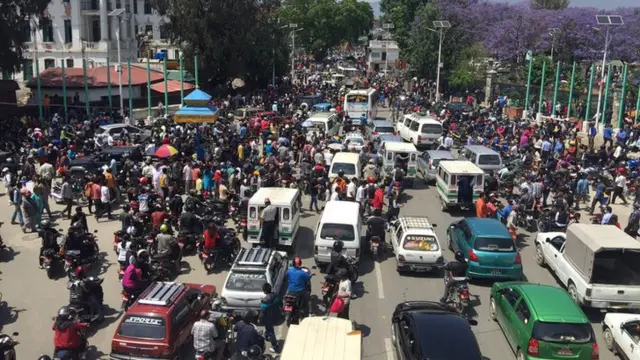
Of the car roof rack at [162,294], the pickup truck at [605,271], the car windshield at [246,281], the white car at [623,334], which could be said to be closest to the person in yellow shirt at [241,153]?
the car windshield at [246,281]

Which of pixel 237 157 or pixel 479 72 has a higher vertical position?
pixel 479 72

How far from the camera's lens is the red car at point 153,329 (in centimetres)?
1105

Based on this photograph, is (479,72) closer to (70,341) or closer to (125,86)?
(125,86)

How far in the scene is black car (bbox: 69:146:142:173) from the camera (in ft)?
79.5

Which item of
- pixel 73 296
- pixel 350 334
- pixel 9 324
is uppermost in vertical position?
pixel 350 334

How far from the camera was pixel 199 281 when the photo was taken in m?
16.5

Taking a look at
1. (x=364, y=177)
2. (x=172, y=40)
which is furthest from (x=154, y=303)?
(x=172, y=40)

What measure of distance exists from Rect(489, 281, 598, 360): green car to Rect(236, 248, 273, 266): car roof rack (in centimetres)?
538

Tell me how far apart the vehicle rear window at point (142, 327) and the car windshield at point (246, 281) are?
234cm

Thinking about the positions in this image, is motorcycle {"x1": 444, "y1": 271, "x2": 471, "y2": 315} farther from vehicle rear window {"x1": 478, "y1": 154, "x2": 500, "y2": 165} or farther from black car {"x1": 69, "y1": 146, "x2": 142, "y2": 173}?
black car {"x1": 69, "y1": 146, "x2": 142, "y2": 173}

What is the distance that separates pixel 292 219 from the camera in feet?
58.3

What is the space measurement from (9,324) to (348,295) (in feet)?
25.1

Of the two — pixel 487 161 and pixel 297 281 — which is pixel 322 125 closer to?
pixel 487 161

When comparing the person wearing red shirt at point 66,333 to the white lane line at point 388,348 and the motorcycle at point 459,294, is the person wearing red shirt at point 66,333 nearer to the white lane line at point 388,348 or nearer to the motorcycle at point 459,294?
the white lane line at point 388,348
